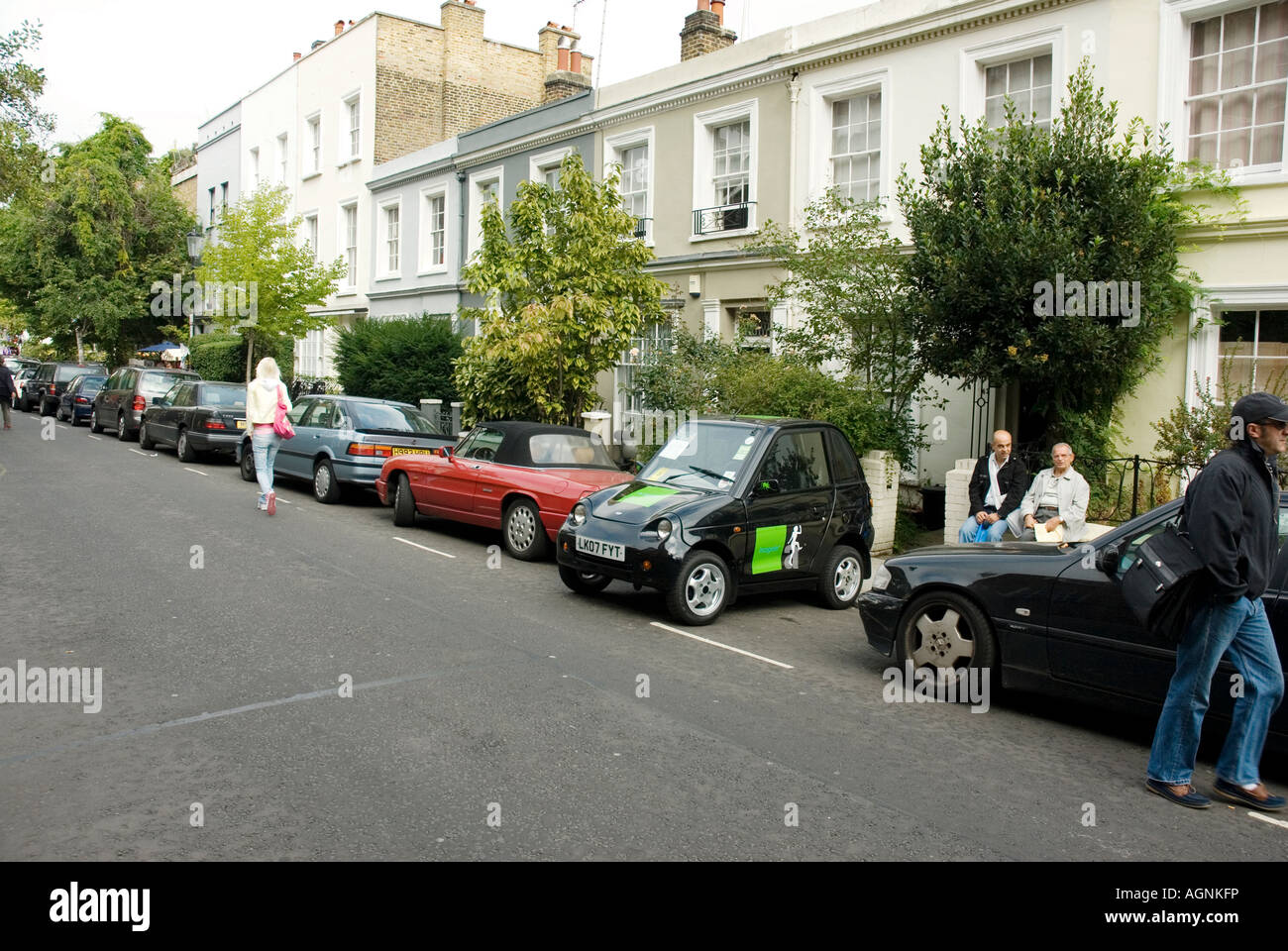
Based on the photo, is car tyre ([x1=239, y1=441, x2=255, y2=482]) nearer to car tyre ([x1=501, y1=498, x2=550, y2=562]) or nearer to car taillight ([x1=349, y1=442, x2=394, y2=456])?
car taillight ([x1=349, y1=442, x2=394, y2=456])

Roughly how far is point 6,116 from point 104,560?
15766 mm

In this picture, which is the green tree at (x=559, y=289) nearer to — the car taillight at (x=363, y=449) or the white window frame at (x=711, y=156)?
the car taillight at (x=363, y=449)

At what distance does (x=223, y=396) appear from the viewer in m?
20.1

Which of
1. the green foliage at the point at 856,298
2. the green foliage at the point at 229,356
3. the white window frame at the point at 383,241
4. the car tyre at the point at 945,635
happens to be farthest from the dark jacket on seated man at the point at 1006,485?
the green foliage at the point at 229,356

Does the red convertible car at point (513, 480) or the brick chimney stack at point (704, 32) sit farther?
the brick chimney stack at point (704, 32)

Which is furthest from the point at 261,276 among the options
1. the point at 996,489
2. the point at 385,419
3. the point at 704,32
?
the point at 996,489

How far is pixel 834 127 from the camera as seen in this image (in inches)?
675

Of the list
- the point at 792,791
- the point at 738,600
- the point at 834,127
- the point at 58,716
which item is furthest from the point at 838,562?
the point at 834,127

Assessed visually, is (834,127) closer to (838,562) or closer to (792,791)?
(838,562)

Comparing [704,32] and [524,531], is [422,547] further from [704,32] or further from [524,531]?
[704,32]

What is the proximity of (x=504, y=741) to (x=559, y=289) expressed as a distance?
11.4 metres

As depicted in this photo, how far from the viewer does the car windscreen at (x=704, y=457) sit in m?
9.31

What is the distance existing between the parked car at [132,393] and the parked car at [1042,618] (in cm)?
1944

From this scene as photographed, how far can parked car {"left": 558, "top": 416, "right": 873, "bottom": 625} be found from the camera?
8.65 meters
